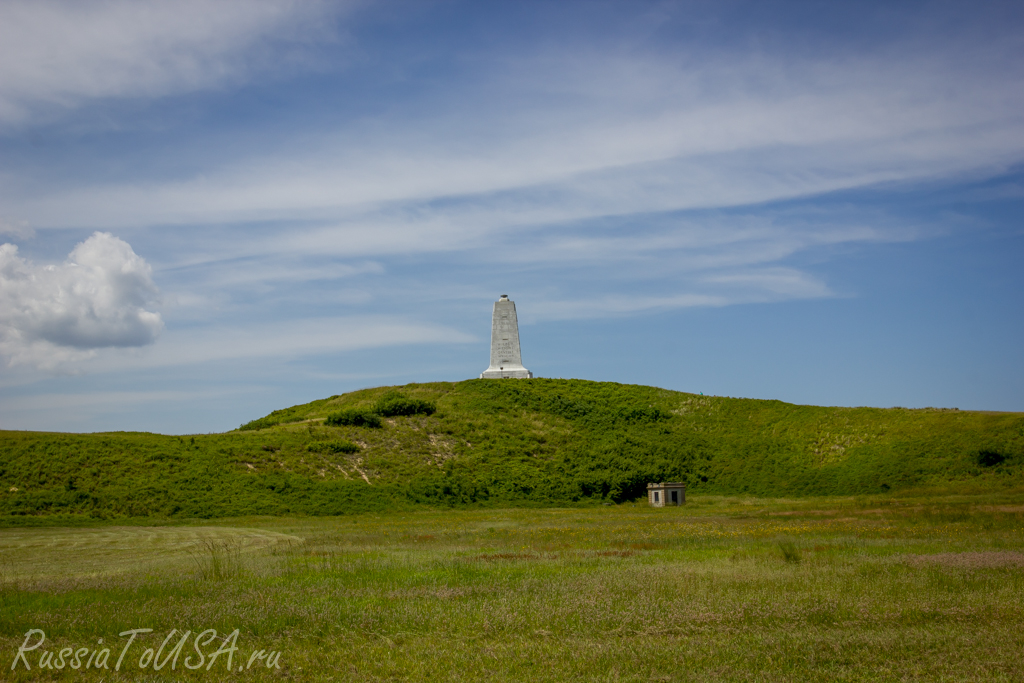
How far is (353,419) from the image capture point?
7200 centimetres

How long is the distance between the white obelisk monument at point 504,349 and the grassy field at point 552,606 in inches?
2413

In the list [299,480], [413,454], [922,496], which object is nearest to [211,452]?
[299,480]

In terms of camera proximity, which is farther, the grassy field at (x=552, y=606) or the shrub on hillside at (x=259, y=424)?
the shrub on hillside at (x=259, y=424)

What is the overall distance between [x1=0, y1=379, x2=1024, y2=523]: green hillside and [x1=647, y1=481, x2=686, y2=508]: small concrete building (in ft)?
19.8

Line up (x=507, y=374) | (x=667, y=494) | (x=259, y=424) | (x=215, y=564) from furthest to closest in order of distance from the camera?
1. (x=507, y=374)
2. (x=259, y=424)
3. (x=667, y=494)
4. (x=215, y=564)

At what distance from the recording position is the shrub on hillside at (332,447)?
205 ft

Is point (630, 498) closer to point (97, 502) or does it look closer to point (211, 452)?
point (211, 452)

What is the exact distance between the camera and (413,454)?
216ft

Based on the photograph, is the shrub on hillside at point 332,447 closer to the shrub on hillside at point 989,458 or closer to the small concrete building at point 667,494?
the small concrete building at point 667,494

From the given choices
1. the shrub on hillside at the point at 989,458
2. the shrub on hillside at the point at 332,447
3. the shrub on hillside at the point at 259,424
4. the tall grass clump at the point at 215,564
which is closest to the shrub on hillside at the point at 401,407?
the shrub on hillside at the point at 332,447

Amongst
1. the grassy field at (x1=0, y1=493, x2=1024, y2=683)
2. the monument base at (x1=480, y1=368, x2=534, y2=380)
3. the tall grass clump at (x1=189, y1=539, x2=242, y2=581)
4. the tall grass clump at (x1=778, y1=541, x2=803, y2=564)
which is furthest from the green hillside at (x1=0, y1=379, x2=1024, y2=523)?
the tall grass clump at (x1=778, y1=541, x2=803, y2=564)

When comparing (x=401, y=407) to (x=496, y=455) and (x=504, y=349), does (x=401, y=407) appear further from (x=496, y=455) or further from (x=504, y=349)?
(x=504, y=349)

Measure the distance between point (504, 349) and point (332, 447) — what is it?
32.3 meters

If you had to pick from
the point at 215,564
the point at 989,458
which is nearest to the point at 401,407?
the point at 989,458
